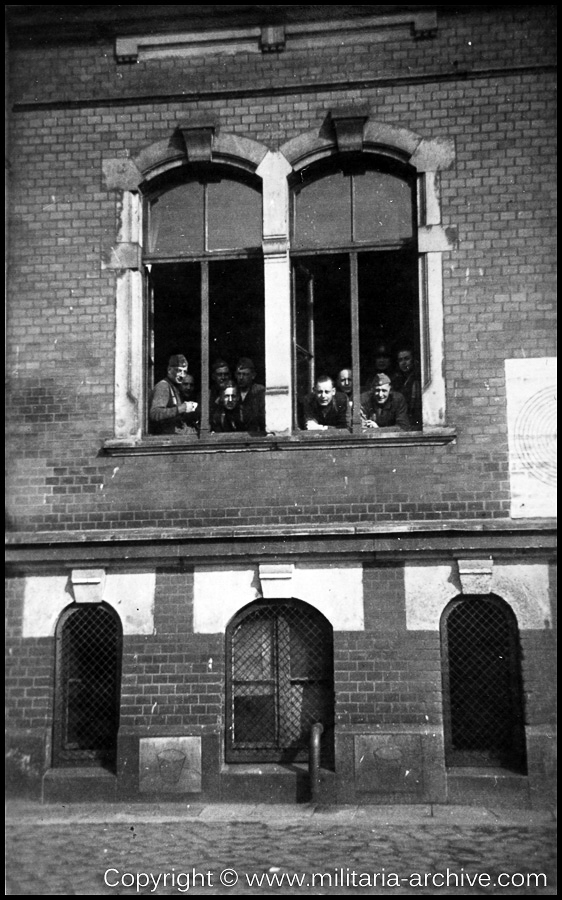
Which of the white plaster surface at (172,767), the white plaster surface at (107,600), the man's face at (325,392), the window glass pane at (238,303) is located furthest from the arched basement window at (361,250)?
the white plaster surface at (172,767)

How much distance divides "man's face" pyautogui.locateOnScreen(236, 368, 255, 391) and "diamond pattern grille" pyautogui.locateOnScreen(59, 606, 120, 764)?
248cm

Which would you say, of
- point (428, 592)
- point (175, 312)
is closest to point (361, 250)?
point (175, 312)

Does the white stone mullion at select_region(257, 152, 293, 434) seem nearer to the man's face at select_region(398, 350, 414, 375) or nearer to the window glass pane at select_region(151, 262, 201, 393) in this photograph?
the window glass pane at select_region(151, 262, 201, 393)

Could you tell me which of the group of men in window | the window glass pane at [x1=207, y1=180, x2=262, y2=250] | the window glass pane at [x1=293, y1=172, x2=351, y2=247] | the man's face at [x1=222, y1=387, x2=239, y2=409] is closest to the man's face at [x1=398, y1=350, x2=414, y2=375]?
the group of men in window

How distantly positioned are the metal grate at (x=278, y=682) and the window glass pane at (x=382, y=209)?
3.58 metres

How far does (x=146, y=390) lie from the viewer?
9.41m

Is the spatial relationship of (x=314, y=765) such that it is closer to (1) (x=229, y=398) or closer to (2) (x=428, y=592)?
(2) (x=428, y=592)

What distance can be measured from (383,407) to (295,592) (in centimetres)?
191

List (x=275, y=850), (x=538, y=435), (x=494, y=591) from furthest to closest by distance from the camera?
(x=538, y=435) → (x=494, y=591) → (x=275, y=850)

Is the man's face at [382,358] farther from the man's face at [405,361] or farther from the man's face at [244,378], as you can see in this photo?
the man's face at [244,378]

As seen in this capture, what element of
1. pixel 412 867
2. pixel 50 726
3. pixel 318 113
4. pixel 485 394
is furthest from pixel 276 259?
pixel 412 867

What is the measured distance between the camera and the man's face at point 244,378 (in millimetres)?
9344

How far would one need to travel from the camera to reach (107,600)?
8.90m

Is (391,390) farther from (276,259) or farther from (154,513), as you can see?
(154,513)
